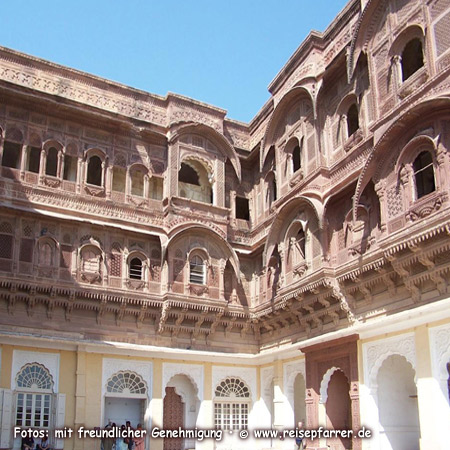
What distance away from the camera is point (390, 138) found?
1302 cm

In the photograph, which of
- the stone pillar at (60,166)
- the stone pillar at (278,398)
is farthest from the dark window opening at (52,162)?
the stone pillar at (278,398)

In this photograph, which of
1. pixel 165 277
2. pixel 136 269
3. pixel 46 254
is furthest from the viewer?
pixel 136 269

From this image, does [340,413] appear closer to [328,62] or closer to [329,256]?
[329,256]

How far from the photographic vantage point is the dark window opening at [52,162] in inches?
688

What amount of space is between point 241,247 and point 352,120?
18.3 ft

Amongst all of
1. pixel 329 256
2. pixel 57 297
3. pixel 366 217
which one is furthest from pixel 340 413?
pixel 57 297

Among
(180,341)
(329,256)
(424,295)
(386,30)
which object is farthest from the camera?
(180,341)

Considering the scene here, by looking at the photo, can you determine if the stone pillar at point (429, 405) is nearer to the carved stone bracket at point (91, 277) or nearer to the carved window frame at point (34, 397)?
the carved stone bracket at point (91, 277)

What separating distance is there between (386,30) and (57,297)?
10.5 m

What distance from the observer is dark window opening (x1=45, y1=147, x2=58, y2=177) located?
1748cm

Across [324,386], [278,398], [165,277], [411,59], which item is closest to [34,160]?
A: [165,277]

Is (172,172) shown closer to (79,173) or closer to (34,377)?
(79,173)

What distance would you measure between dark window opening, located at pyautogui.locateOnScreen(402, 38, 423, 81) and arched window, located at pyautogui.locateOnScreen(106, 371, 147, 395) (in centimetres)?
1040

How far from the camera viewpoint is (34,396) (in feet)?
50.1
